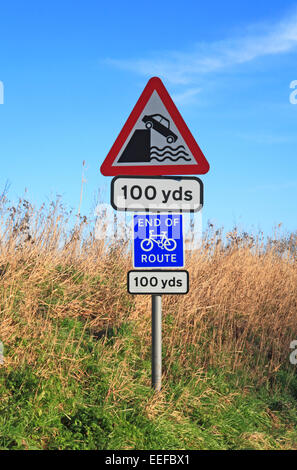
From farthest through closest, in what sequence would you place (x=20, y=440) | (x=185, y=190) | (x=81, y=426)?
(x=185, y=190) < (x=81, y=426) < (x=20, y=440)

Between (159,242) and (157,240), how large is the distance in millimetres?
32

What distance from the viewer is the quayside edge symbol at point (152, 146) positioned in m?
5.38

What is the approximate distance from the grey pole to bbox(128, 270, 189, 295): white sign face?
5.3 inches

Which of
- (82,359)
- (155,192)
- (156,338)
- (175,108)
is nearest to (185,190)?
(155,192)

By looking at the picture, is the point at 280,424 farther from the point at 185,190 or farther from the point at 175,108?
the point at 175,108

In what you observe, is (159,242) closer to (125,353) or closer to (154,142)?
(154,142)

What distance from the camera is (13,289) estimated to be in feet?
21.4

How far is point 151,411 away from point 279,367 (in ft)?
11.1

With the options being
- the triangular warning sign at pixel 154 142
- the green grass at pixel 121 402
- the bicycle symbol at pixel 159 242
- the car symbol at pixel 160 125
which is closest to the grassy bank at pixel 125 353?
the green grass at pixel 121 402

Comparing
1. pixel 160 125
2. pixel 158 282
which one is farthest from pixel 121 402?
pixel 160 125

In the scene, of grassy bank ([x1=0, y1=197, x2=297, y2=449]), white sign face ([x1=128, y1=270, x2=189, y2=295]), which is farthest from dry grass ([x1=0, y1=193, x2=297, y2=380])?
white sign face ([x1=128, y1=270, x2=189, y2=295])

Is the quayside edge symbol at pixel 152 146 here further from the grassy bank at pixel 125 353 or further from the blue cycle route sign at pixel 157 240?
the grassy bank at pixel 125 353
